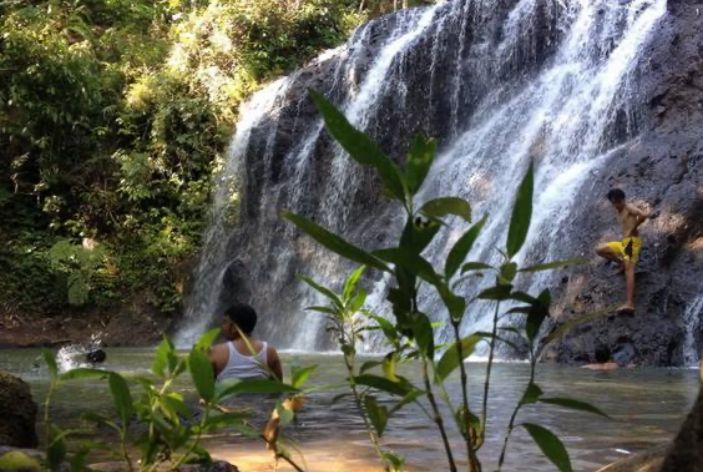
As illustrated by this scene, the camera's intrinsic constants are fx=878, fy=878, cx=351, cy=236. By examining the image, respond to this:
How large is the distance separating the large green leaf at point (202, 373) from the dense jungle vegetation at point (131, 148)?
14.1m

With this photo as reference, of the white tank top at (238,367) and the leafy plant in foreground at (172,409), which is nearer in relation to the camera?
the leafy plant in foreground at (172,409)

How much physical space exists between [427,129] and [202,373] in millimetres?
14787

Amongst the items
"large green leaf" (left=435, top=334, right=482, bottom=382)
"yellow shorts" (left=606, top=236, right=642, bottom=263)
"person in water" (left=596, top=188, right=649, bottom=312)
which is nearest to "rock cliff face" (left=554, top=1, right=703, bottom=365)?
"person in water" (left=596, top=188, right=649, bottom=312)

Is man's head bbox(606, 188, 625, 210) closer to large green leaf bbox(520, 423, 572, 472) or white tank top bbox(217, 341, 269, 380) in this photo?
white tank top bbox(217, 341, 269, 380)

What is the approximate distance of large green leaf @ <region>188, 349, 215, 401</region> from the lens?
5.61ft

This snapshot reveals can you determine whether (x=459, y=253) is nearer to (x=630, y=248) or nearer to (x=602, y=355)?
(x=602, y=355)

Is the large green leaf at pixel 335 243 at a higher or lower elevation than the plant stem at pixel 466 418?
higher

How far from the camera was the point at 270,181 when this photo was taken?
56.0 ft

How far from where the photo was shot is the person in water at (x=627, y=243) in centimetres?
938

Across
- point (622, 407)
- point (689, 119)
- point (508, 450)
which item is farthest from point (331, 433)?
point (689, 119)

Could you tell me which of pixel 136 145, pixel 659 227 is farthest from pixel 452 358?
pixel 136 145

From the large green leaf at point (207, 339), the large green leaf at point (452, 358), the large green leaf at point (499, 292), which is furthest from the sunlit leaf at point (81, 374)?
the large green leaf at point (499, 292)

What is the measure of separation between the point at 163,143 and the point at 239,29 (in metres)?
3.46

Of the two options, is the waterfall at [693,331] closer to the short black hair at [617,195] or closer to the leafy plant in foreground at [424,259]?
the short black hair at [617,195]
